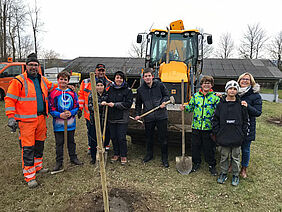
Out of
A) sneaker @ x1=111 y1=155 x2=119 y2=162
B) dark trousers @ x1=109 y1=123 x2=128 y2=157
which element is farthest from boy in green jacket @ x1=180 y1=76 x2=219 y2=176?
sneaker @ x1=111 y1=155 x2=119 y2=162

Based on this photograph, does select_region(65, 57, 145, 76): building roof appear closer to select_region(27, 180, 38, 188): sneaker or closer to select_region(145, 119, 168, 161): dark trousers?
select_region(145, 119, 168, 161): dark trousers

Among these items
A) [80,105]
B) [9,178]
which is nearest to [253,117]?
[80,105]

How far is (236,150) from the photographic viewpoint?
3430mm

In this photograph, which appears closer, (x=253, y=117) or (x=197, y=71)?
(x=253, y=117)

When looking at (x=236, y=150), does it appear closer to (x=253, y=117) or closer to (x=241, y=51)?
(x=253, y=117)

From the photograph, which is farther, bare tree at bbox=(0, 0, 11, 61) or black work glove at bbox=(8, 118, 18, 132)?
bare tree at bbox=(0, 0, 11, 61)

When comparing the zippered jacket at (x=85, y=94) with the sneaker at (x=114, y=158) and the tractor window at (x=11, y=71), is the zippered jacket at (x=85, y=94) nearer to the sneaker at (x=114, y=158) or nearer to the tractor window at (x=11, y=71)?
the sneaker at (x=114, y=158)

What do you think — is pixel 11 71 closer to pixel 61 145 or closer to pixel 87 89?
pixel 87 89

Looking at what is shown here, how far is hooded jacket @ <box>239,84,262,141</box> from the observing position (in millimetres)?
3365

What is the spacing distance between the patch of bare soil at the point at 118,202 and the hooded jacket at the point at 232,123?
1473mm

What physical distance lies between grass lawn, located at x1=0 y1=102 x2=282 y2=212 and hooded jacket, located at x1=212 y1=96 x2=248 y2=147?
806 millimetres

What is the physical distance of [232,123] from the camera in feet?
10.9

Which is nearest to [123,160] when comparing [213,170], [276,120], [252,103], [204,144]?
[204,144]

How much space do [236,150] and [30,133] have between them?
129 inches
